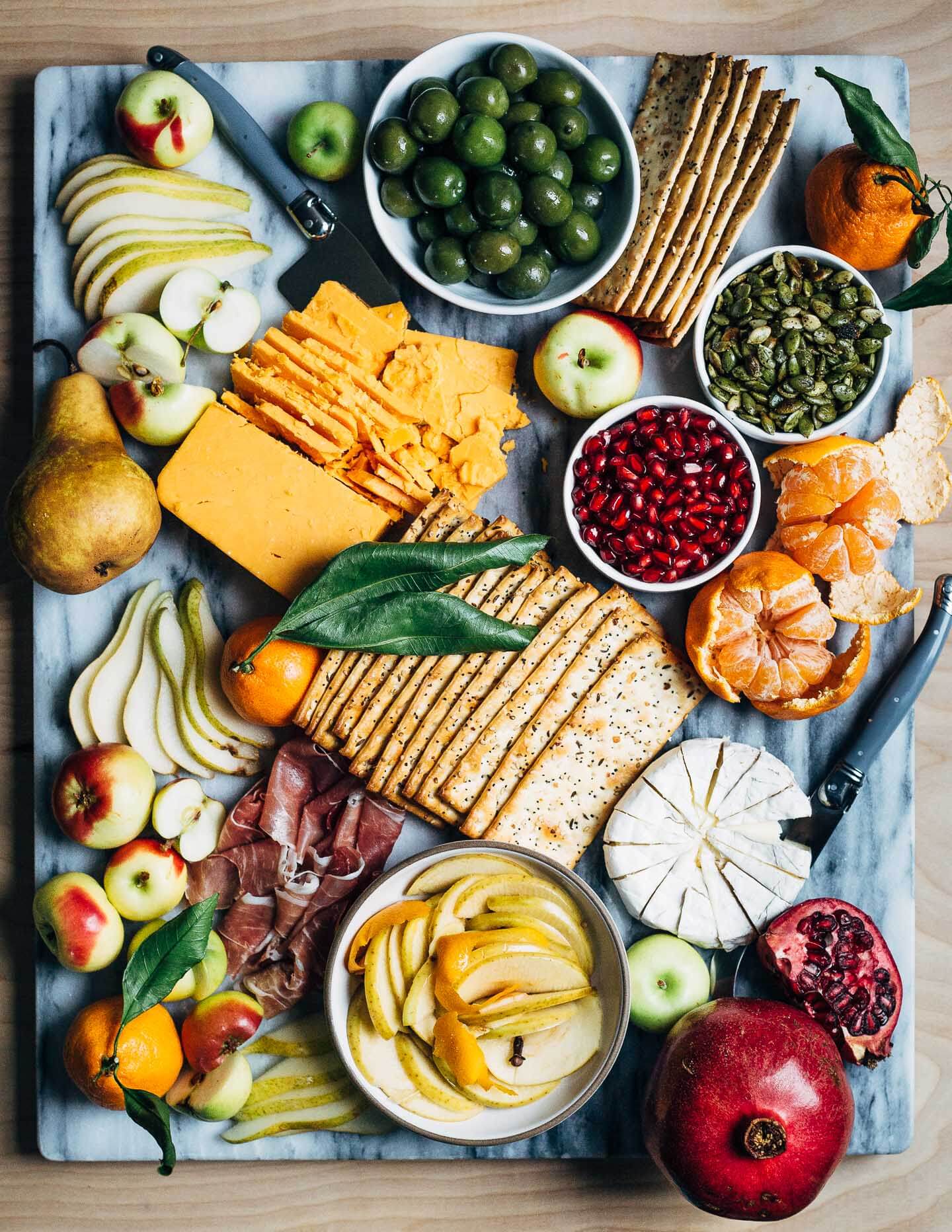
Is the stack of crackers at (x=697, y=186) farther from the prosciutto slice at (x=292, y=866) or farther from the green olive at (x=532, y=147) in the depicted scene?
the prosciutto slice at (x=292, y=866)

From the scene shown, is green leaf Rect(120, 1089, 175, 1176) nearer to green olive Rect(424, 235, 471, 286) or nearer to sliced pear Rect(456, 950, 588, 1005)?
sliced pear Rect(456, 950, 588, 1005)

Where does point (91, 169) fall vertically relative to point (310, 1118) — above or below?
above

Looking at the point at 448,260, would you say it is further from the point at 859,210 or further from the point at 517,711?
the point at 517,711

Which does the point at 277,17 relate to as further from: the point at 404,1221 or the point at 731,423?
the point at 404,1221

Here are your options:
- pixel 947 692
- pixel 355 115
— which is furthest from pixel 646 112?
pixel 947 692

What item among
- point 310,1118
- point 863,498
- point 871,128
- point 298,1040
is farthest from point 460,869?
point 871,128

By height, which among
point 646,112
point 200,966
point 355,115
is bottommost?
point 200,966
